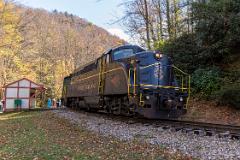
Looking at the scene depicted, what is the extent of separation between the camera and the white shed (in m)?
30.4

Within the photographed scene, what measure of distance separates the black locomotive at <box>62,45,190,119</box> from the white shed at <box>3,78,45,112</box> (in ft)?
47.1

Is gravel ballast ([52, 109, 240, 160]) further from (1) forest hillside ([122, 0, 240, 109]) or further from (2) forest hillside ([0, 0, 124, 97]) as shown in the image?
(2) forest hillside ([0, 0, 124, 97])

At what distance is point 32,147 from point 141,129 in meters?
4.82

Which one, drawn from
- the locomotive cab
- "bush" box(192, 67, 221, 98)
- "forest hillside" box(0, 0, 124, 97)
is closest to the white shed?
"forest hillside" box(0, 0, 124, 97)

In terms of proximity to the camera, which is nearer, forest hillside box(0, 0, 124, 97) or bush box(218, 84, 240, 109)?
bush box(218, 84, 240, 109)

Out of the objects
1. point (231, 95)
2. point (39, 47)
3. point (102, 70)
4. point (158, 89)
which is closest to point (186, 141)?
point (158, 89)

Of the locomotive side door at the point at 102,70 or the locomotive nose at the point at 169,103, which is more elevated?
the locomotive side door at the point at 102,70

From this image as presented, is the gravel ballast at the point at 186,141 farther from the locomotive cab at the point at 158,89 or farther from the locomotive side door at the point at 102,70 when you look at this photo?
the locomotive side door at the point at 102,70

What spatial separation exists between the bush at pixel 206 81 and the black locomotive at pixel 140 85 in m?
3.30

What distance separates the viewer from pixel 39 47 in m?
58.5

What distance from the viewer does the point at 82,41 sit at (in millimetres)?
68688

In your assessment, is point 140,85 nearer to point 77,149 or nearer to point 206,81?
point 77,149

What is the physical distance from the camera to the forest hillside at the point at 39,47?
38000 millimetres

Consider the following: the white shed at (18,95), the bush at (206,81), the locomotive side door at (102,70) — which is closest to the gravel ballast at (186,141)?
the locomotive side door at (102,70)
